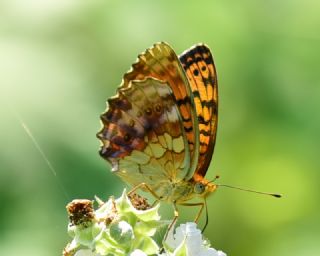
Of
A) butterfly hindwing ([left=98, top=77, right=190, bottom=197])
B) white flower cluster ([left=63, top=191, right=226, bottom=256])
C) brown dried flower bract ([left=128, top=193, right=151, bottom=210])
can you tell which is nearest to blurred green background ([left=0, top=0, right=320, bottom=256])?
butterfly hindwing ([left=98, top=77, right=190, bottom=197])

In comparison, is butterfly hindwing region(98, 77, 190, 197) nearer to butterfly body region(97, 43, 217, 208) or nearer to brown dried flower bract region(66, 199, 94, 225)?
butterfly body region(97, 43, 217, 208)

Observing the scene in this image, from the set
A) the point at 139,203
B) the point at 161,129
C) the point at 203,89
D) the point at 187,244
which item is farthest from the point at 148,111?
the point at 187,244

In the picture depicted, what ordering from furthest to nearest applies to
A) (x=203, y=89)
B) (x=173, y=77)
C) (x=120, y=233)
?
(x=203, y=89), (x=173, y=77), (x=120, y=233)

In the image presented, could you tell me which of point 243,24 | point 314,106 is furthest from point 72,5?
point 314,106

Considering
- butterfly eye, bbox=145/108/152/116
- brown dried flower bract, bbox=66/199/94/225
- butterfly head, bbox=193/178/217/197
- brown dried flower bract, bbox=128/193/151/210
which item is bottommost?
butterfly head, bbox=193/178/217/197

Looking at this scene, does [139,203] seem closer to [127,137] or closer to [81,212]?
[81,212]

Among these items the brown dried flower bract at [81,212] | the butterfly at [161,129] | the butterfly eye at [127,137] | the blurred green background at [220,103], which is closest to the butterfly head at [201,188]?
the butterfly at [161,129]

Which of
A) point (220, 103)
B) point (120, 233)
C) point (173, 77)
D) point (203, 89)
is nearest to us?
point (120, 233)
